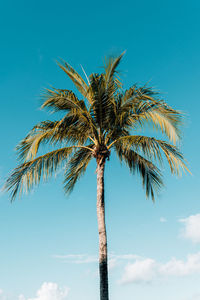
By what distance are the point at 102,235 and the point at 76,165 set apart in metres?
3.28

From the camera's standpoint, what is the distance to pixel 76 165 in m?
12.1

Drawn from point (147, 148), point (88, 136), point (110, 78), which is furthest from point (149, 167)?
point (110, 78)

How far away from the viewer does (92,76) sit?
10852mm

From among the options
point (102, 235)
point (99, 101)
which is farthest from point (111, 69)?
point (102, 235)

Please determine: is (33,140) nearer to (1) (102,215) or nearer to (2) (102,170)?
(2) (102,170)

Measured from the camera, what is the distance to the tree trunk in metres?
8.89

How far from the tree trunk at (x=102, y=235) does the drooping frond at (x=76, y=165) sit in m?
1.53

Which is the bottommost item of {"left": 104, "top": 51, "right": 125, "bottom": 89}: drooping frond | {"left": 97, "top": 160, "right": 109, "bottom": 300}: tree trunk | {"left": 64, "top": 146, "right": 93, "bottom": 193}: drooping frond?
{"left": 97, "top": 160, "right": 109, "bottom": 300}: tree trunk

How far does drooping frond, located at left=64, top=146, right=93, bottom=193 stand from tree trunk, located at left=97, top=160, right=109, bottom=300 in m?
1.53

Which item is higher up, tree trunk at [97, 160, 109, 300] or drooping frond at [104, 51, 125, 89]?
drooping frond at [104, 51, 125, 89]

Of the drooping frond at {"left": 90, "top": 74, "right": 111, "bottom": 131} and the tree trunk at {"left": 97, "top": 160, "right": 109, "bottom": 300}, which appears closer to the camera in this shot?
the tree trunk at {"left": 97, "top": 160, "right": 109, "bottom": 300}

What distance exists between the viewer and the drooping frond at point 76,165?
1188cm

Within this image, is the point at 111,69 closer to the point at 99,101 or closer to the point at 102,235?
the point at 99,101

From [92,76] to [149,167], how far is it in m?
3.54
